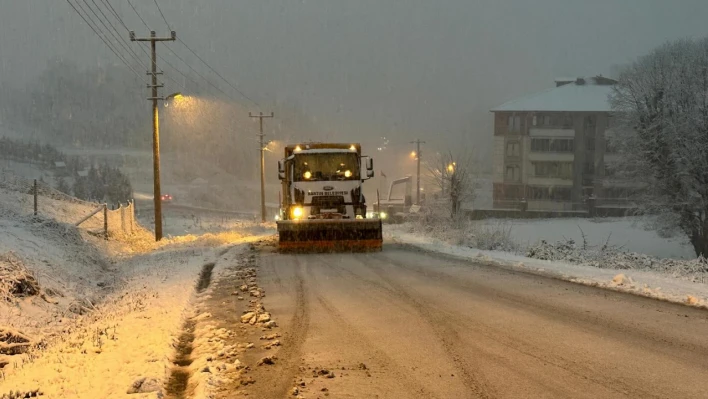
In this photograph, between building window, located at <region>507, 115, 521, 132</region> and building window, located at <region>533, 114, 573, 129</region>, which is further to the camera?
building window, located at <region>507, 115, 521, 132</region>

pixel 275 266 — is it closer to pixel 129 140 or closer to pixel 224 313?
pixel 224 313

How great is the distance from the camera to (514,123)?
221 feet

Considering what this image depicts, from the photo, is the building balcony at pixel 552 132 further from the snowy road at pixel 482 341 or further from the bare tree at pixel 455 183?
the snowy road at pixel 482 341

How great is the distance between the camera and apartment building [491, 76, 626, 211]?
65875 mm

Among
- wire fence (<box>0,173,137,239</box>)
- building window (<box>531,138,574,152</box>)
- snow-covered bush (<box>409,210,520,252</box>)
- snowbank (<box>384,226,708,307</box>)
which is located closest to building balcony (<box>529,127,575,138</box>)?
building window (<box>531,138,574,152</box>)

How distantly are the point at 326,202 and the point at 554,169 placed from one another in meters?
52.4

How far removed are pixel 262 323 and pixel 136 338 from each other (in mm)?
1715

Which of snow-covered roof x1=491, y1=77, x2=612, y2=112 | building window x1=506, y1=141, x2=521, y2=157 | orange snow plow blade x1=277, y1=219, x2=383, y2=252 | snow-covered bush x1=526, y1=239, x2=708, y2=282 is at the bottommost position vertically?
snow-covered bush x1=526, y1=239, x2=708, y2=282

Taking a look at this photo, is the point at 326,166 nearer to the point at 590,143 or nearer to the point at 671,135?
the point at 671,135

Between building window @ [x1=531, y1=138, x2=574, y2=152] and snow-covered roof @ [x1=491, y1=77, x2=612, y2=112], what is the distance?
11.1ft

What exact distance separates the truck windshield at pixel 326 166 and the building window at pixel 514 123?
51034mm

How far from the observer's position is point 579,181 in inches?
2601

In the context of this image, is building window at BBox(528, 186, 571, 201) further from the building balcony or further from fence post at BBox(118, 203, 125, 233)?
fence post at BBox(118, 203, 125, 233)

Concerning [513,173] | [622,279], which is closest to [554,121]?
[513,173]
